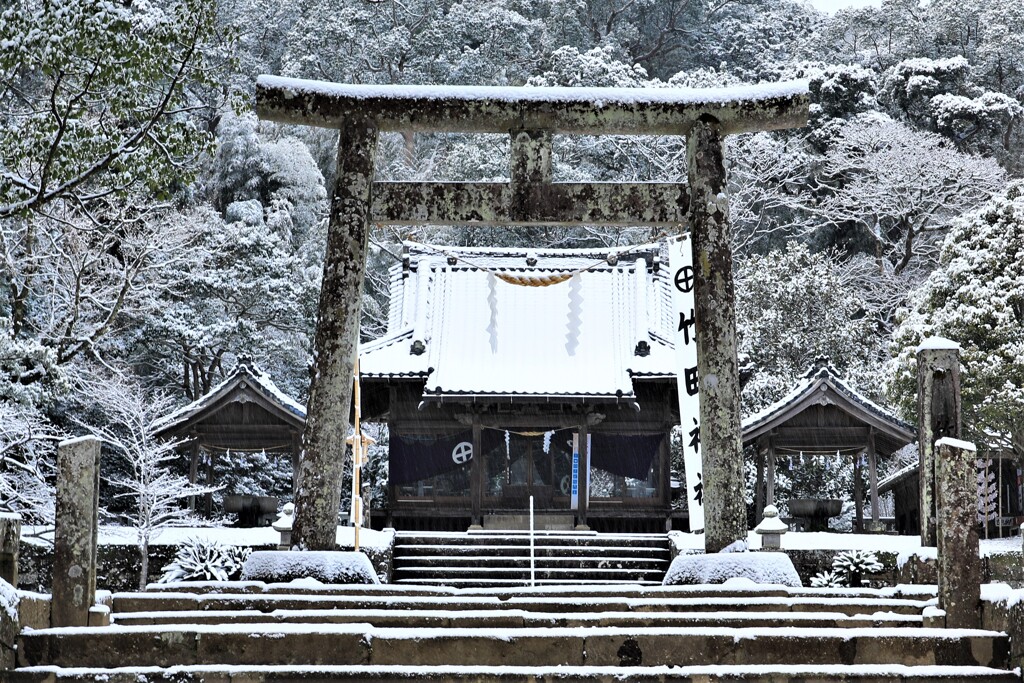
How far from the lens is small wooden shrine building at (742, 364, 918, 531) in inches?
784

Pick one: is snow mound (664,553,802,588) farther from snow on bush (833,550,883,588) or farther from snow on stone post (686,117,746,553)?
snow on bush (833,550,883,588)

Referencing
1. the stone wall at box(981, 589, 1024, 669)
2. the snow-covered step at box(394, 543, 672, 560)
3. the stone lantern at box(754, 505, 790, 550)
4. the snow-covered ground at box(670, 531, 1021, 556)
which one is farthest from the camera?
the snow-covered step at box(394, 543, 672, 560)

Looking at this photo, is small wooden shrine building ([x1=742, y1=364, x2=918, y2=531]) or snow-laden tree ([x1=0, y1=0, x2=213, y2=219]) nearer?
snow-laden tree ([x1=0, y1=0, x2=213, y2=219])

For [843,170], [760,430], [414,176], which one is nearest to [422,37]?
[414,176]

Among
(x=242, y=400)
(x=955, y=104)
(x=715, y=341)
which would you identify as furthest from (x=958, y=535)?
(x=955, y=104)

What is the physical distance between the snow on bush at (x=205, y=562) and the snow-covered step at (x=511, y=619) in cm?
877

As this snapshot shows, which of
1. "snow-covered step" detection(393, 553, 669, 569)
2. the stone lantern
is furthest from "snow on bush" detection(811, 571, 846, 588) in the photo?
"snow-covered step" detection(393, 553, 669, 569)

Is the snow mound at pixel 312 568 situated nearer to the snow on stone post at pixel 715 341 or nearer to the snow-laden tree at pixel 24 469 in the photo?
the snow on stone post at pixel 715 341

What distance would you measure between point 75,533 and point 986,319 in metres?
17.2

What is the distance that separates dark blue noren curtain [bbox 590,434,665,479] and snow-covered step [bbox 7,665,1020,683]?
15.5m

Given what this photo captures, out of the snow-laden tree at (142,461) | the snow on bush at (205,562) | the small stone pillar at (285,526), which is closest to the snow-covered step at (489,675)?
the small stone pillar at (285,526)

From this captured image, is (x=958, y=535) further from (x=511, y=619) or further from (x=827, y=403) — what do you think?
(x=827, y=403)

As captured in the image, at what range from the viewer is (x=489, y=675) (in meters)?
5.60

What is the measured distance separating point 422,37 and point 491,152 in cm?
684
